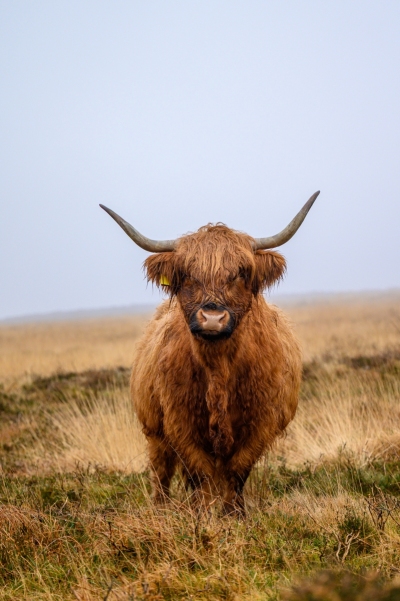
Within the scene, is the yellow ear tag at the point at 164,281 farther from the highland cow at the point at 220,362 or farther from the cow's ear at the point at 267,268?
the cow's ear at the point at 267,268

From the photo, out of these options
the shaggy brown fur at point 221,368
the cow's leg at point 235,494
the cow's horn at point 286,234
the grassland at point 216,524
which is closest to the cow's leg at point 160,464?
the grassland at point 216,524

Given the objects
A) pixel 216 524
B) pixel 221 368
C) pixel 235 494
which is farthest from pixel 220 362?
pixel 216 524

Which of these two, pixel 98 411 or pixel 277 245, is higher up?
pixel 277 245

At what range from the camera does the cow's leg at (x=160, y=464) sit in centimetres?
575

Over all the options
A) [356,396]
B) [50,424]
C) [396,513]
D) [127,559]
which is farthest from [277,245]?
[50,424]

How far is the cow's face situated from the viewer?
446cm

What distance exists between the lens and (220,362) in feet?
16.0

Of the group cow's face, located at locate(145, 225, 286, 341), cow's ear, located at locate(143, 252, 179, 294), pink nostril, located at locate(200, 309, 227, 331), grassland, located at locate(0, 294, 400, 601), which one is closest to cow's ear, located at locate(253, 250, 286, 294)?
cow's face, located at locate(145, 225, 286, 341)

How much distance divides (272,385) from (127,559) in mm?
1835

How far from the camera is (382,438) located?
7.04 m

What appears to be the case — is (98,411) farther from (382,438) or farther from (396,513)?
(396,513)

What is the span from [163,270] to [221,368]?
2.90 feet

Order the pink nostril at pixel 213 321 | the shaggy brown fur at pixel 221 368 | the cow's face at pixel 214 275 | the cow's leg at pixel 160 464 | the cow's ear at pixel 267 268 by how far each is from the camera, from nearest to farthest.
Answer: the pink nostril at pixel 213 321 < the cow's face at pixel 214 275 < the shaggy brown fur at pixel 221 368 < the cow's ear at pixel 267 268 < the cow's leg at pixel 160 464

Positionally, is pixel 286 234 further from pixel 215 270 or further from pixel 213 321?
pixel 213 321
